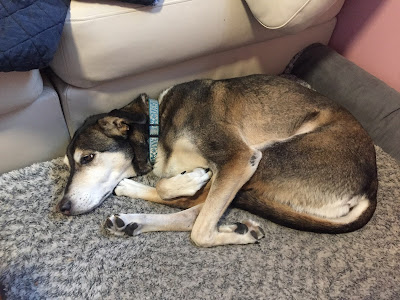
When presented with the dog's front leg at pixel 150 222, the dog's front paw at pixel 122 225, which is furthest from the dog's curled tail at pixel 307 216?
the dog's front paw at pixel 122 225

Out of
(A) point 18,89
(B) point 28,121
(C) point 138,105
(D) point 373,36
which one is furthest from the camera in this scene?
(D) point 373,36

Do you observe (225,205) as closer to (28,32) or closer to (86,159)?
(86,159)

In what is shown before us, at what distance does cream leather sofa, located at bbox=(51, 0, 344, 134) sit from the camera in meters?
1.61

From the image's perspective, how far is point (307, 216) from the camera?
1.65 meters

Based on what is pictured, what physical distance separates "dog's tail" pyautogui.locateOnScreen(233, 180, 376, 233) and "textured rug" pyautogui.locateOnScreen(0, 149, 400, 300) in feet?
0.37

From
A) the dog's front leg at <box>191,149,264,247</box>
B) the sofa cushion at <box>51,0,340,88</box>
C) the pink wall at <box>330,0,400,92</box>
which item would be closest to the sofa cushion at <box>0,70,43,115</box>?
the sofa cushion at <box>51,0,340,88</box>

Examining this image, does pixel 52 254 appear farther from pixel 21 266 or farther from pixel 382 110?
pixel 382 110

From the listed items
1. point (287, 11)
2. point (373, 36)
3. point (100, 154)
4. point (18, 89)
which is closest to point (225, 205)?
point (100, 154)

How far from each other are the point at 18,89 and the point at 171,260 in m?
1.03

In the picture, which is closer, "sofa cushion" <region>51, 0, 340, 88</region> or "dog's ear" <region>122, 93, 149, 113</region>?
"sofa cushion" <region>51, 0, 340, 88</region>

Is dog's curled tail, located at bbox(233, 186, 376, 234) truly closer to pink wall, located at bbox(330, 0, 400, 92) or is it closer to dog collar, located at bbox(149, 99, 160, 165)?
dog collar, located at bbox(149, 99, 160, 165)

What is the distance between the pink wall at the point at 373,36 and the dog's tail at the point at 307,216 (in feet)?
3.33

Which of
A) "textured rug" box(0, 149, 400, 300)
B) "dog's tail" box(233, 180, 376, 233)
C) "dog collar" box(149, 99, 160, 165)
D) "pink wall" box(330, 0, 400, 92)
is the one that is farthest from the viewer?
"pink wall" box(330, 0, 400, 92)

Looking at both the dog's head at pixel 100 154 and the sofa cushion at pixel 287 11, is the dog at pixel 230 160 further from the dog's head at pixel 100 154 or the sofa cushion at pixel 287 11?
the sofa cushion at pixel 287 11
